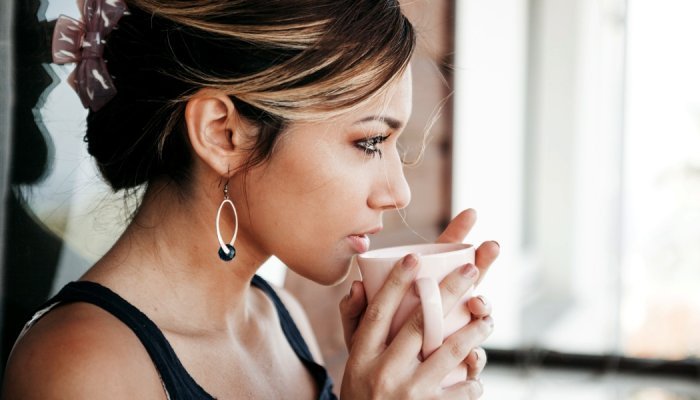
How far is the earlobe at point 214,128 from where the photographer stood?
113 centimetres

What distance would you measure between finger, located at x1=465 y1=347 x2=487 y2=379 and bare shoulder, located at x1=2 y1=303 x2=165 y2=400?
1.45ft

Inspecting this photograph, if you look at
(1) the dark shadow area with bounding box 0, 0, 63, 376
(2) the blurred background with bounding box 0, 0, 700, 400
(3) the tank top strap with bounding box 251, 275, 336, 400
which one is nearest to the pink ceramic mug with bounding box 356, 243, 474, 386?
(3) the tank top strap with bounding box 251, 275, 336, 400

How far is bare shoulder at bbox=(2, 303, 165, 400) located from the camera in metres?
0.98

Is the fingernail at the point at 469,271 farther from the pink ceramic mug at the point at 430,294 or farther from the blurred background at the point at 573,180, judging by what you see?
the blurred background at the point at 573,180

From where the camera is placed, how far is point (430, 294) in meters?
1.05

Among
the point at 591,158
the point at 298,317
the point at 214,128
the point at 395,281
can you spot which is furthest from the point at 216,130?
the point at 591,158

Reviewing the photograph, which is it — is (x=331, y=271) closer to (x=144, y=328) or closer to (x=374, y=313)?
(x=374, y=313)

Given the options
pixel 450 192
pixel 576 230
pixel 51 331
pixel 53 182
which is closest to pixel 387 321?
pixel 51 331

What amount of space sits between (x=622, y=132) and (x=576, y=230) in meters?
0.67

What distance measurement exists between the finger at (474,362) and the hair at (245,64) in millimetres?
404

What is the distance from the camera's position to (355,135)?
3.84 feet

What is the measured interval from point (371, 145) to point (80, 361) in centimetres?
51

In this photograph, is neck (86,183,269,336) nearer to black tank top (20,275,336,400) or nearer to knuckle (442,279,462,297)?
black tank top (20,275,336,400)

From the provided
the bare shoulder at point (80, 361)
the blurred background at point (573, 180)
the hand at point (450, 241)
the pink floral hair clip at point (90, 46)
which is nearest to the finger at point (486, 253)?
the hand at point (450, 241)
